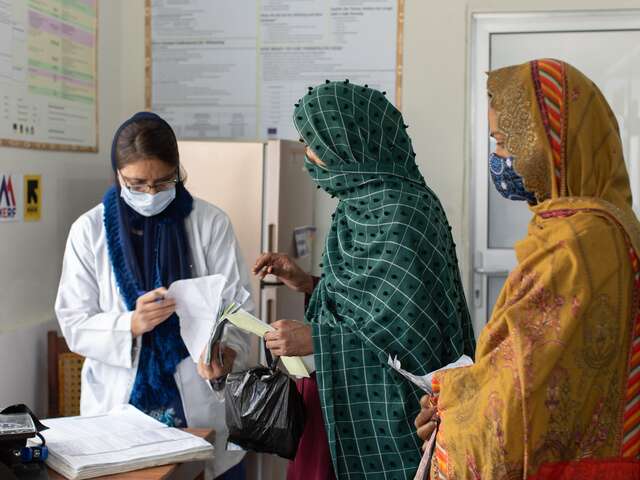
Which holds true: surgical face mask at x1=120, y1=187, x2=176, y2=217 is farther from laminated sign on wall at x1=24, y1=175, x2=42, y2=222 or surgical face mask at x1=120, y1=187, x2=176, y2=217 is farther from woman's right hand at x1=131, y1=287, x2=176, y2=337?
laminated sign on wall at x1=24, y1=175, x2=42, y2=222

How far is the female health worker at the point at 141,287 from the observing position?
2.19 m

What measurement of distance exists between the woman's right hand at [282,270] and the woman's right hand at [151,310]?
27cm

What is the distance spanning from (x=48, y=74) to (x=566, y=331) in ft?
6.97

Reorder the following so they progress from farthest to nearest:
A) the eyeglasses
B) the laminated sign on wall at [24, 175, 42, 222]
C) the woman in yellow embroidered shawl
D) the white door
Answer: the white door < the laminated sign on wall at [24, 175, 42, 222] < the eyeglasses < the woman in yellow embroidered shawl

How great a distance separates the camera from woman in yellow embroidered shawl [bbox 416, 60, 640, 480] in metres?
1.28

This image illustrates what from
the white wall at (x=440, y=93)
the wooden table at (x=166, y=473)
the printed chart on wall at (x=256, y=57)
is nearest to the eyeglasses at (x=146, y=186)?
the wooden table at (x=166, y=473)

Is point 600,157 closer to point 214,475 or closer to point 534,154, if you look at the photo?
point 534,154

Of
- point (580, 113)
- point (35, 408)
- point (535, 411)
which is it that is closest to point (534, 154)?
point (580, 113)

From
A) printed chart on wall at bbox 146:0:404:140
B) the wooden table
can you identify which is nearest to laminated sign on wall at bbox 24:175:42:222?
printed chart on wall at bbox 146:0:404:140

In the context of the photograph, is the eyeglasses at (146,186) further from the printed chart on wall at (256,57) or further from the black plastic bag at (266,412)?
the printed chart on wall at (256,57)

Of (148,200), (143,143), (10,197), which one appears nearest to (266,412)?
(148,200)

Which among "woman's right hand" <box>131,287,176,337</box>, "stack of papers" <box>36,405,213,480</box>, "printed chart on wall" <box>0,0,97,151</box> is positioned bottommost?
"stack of papers" <box>36,405,213,480</box>

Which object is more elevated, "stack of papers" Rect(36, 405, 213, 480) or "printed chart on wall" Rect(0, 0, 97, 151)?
"printed chart on wall" Rect(0, 0, 97, 151)

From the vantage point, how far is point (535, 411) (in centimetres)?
130
